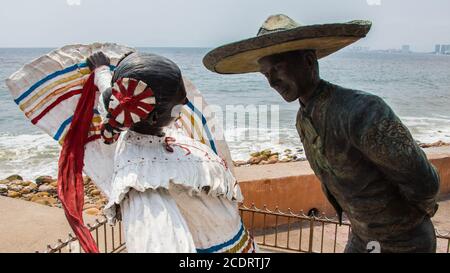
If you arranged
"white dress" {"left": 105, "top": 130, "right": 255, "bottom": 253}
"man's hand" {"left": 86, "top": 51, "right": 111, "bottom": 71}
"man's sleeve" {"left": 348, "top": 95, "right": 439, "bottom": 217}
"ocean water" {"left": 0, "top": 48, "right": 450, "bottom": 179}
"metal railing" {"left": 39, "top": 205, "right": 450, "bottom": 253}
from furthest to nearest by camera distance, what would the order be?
"ocean water" {"left": 0, "top": 48, "right": 450, "bottom": 179}
"metal railing" {"left": 39, "top": 205, "right": 450, "bottom": 253}
"man's hand" {"left": 86, "top": 51, "right": 111, "bottom": 71}
"man's sleeve" {"left": 348, "top": 95, "right": 439, "bottom": 217}
"white dress" {"left": 105, "top": 130, "right": 255, "bottom": 253}

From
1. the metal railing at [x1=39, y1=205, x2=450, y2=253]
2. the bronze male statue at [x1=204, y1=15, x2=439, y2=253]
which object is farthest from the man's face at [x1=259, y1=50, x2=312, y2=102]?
the metal railing at [x1=39, y1=205, x2=450, y2=253]

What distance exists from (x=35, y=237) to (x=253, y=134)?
→ 12.9 meters

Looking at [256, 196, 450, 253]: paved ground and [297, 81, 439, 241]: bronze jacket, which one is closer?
[297, 81, 439, 241]: bronze jacket

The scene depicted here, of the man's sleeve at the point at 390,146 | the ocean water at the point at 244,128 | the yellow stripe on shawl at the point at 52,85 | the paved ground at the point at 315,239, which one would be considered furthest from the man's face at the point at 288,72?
the ocean water at the point at 244,128

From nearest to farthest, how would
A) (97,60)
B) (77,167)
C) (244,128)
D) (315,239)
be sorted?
(77,167)
(97,60)
(315,239)
(244,128)

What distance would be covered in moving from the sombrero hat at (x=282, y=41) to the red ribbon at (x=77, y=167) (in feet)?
2.40

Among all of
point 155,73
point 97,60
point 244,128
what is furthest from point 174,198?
point 244,128

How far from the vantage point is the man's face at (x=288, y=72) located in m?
1.75

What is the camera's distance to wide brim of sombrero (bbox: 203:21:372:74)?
61.3 inches

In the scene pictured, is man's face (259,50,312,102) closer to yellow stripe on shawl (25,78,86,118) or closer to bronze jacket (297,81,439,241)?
bronze jacket (297,81,439,241)

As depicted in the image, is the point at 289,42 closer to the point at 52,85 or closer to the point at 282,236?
the point at 52,85

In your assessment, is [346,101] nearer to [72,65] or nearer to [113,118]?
[113,118]

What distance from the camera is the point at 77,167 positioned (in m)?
2.12

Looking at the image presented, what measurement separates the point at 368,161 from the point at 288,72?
48 cm
